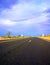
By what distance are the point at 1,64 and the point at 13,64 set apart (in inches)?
28.0

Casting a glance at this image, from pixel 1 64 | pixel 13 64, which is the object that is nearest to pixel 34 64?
pixel 13 64

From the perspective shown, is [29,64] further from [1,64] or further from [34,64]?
[1,64]

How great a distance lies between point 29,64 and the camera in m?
11.5

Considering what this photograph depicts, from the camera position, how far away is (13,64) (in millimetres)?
11414

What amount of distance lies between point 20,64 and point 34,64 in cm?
84

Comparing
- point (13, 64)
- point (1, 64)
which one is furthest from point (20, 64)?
point (1, 64)

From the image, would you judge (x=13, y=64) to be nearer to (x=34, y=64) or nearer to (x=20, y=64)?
(x=20, y=64)

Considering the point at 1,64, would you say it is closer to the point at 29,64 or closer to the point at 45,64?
the point at 29,64

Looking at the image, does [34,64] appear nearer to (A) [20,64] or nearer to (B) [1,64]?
(A) [20,64]

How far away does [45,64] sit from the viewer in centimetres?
1155

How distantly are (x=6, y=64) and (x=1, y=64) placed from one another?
30 centimetres

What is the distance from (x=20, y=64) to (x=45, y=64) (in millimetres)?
1495

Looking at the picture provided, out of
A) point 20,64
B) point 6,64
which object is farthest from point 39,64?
point 6,64

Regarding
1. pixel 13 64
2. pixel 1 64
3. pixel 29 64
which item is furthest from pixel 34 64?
pixel 1 64
